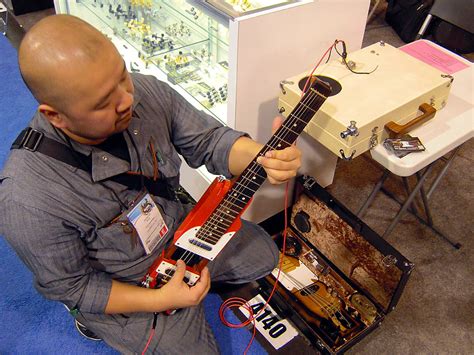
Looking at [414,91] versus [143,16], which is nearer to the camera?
[414,91]

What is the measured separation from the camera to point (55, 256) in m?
1.15

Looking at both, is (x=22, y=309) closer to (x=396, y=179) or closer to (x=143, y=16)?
(x=143, y=16)

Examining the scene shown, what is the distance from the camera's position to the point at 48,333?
1747mm

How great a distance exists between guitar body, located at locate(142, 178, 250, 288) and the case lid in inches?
20.5

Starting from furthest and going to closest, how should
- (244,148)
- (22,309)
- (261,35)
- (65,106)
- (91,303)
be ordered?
(22,309) → (261,35) → (244,148) → (91,303) → (65,106)

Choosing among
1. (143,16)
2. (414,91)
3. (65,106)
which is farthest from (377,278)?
(143,16)

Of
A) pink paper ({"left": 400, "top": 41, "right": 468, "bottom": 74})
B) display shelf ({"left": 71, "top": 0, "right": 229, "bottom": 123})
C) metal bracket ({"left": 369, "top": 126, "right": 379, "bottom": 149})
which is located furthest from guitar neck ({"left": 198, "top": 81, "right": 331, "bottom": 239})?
pink paper ({"left": 400, "top": 41, "right": 468, "bottom": 74})

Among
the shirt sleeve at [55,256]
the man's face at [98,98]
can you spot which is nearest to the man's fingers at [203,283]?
the shirt sleeve at [55,256]

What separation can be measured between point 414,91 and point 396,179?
3.43 ft

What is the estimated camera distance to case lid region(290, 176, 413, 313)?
5.24ft

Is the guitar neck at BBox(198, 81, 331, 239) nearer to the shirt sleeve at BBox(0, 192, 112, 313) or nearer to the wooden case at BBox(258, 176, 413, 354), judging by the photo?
the shirt sleeve at BBox(0, 192, 112, 313)

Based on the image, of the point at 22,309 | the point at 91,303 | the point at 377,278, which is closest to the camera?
the point at 91,303

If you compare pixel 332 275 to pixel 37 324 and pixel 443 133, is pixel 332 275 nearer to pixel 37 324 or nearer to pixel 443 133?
pixel 443 133

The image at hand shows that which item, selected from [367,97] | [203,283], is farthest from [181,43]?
[203,283]
